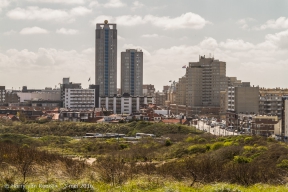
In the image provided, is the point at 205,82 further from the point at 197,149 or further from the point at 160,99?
the point at 197,149

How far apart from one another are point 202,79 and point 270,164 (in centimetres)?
9257

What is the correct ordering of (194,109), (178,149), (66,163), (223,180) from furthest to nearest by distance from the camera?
(194,109), (178,149), (66,163), (223,180)

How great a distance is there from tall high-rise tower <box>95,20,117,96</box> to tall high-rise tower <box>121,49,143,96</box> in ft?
11.9

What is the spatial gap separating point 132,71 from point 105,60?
9467mm

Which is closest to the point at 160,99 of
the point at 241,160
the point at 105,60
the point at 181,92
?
the point at 181,92

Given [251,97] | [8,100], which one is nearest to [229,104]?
[251,97]

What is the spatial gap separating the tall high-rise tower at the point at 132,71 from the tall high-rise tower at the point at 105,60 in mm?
3621

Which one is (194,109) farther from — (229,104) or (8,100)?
(8,100)

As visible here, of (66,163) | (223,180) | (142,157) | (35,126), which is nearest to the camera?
(223,180)

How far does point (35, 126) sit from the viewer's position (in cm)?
Result: 6538

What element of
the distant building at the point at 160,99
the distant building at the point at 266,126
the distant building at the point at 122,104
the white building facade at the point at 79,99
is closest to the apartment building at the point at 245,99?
the distant building at the point at 266,126

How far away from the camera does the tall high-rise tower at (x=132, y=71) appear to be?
134m

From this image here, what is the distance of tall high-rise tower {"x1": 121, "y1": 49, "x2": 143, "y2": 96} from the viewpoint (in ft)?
441

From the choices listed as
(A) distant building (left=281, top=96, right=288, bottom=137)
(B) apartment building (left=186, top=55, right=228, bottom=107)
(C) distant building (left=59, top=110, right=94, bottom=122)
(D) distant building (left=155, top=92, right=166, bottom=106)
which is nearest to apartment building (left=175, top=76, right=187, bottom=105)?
(B) apartment building (left=186, top=55, right=228, bottom=107)
